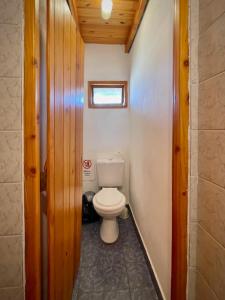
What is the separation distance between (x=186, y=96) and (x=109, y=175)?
5.87 feet

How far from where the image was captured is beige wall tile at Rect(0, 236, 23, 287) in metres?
0.78

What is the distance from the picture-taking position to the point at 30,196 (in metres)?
0.77

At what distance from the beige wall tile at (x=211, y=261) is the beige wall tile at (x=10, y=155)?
867 millimetres

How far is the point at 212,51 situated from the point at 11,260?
121 cm

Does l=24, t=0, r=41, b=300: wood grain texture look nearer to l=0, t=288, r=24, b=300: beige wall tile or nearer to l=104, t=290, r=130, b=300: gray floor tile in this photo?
l=0, t=288, r=24, b=300: beige wall tile

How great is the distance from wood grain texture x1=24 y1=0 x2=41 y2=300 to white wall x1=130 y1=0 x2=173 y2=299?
0.76m

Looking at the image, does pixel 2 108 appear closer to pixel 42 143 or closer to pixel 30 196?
pixel 42 143

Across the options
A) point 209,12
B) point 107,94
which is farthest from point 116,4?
point 209,12

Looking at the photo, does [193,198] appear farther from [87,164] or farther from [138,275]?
[87,164]

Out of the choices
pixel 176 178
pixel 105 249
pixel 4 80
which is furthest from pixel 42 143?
pixel 105 249

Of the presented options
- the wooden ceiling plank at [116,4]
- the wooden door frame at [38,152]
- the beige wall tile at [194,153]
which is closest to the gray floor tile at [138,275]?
the wooden door frame at [38,152]

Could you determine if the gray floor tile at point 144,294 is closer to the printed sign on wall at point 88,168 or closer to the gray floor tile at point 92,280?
the gray floor tile at point 92,280

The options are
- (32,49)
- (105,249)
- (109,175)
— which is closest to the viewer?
(32,49)

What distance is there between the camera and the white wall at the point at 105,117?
2654 mm
